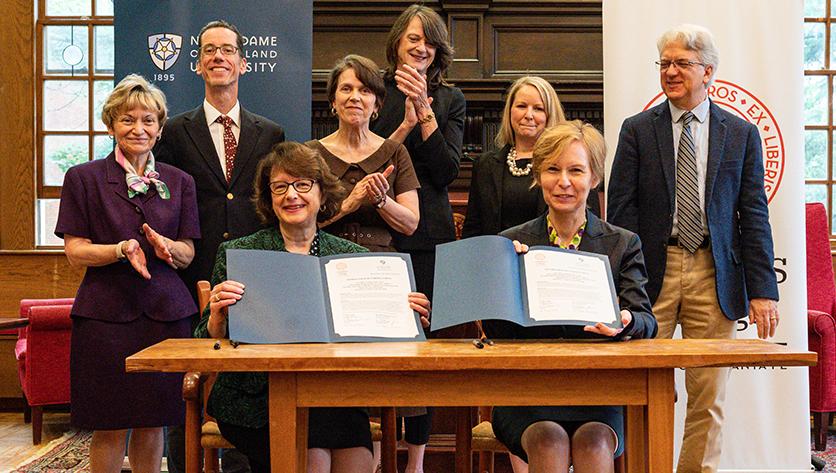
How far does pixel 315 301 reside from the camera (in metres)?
2.33

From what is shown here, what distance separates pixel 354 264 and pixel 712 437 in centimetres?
177

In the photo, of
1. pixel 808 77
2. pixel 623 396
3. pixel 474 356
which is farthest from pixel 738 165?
pixel 808 77

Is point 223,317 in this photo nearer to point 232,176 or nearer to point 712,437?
point 232,176

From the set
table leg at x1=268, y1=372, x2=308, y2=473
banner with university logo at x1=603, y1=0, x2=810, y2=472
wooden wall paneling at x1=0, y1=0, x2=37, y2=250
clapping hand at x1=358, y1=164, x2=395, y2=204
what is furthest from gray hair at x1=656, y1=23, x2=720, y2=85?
wooden wall paneling at x1=0, y1=0, x2=37, y2=250

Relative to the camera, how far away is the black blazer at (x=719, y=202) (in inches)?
129

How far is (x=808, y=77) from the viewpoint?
625 centimetres

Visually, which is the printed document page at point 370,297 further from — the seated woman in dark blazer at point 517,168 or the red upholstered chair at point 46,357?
the red upholstered chair at point 46,357

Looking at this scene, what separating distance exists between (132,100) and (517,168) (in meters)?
1.36

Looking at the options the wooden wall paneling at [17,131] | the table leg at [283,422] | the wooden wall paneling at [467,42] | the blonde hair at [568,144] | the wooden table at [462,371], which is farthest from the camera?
the wooden wall paneling at [17,131]

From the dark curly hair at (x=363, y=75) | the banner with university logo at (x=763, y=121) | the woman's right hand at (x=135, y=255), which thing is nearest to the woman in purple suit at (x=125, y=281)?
the woman's right hand at (x=135, y=255)

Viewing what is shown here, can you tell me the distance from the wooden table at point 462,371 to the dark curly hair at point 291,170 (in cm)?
54

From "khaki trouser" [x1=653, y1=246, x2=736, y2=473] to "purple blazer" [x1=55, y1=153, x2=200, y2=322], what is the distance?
1.64 m

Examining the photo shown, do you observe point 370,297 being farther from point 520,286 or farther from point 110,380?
point 110,380

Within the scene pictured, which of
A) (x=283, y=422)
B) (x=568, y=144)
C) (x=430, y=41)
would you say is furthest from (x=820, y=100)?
(x=283, y=422)
